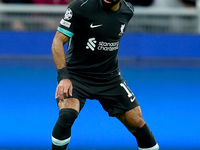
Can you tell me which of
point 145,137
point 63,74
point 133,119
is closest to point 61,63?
point 63,74

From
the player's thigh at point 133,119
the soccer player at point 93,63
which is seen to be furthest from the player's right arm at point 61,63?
the player's thigh at point 133,119

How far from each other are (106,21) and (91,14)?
154 mm

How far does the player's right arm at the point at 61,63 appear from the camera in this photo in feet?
12.1

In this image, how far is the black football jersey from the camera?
3824mm

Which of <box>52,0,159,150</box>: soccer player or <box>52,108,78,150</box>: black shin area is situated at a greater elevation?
<box>52,0,159,150</box>: soccer player

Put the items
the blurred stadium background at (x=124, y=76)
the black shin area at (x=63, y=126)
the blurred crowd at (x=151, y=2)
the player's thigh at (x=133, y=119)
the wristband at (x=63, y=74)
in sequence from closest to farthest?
the black shin area at (x=63, y=126), the wristband at (x=63, y=74), the player's thigh at (x=133, y=119), the blurred stadium background at (x=124, y=76), the blurred crowd at (x=151, y=2)

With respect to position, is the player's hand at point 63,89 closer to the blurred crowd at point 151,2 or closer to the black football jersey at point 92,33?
the black football jersey at point 92,33

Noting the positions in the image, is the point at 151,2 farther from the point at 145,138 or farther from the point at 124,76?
the point at 145,138

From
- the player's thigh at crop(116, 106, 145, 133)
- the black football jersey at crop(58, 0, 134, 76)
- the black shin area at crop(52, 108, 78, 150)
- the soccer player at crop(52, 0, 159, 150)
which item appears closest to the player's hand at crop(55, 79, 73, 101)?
the soccer player at crop(52, 0, 159, 150)

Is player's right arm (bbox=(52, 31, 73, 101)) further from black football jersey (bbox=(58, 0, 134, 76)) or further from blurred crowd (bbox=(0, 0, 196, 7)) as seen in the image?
blurred crowd (bbox=(0, 0, 196, 7))

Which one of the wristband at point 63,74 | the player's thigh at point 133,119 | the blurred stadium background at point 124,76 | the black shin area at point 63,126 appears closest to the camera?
the black shin area at point 63,126

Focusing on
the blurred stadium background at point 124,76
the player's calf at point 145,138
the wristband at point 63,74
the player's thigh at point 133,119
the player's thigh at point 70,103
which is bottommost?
the blurred stadium background at point 124,76

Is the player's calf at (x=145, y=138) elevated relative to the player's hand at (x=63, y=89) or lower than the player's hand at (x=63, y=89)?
lower

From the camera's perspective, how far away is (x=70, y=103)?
377 centimetres
